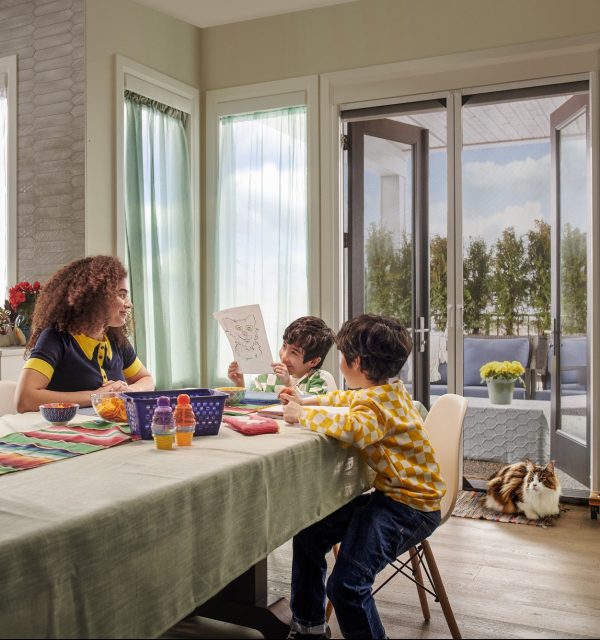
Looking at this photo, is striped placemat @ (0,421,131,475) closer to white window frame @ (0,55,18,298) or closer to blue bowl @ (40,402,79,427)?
blue bowl @ (40,402,79,427)

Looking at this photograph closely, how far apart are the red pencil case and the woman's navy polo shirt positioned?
786 mm

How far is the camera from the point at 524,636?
223 cm

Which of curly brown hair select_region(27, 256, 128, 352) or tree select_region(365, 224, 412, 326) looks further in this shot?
tree select_region(365, 224, 412, 326)

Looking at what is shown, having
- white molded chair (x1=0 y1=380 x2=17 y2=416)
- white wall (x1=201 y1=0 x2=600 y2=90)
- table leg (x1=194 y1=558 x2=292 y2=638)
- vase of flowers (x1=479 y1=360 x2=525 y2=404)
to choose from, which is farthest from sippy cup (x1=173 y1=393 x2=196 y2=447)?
vase of flowers (x1=479 y1=360 x2=525 y2=404)

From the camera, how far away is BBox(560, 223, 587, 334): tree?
389cm

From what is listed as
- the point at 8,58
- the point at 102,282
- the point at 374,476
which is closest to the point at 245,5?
the point at 8,58

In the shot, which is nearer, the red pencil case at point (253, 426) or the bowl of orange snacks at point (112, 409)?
the red pencil case at point (253, 426)

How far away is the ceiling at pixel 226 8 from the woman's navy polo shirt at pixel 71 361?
7.82 ft

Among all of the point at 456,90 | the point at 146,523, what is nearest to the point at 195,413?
the point at 146,523

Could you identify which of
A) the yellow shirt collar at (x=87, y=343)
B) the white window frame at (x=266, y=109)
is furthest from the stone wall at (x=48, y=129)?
the yellow shirt collar at (x=87, y=343)

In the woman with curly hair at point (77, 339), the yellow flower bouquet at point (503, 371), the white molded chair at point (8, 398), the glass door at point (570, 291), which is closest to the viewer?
the woman with curly hair at point (77, 339)

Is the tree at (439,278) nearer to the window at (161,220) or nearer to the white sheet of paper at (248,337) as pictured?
the window at (161,220)

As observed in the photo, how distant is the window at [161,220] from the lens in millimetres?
4051

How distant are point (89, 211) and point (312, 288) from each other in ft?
4.37
